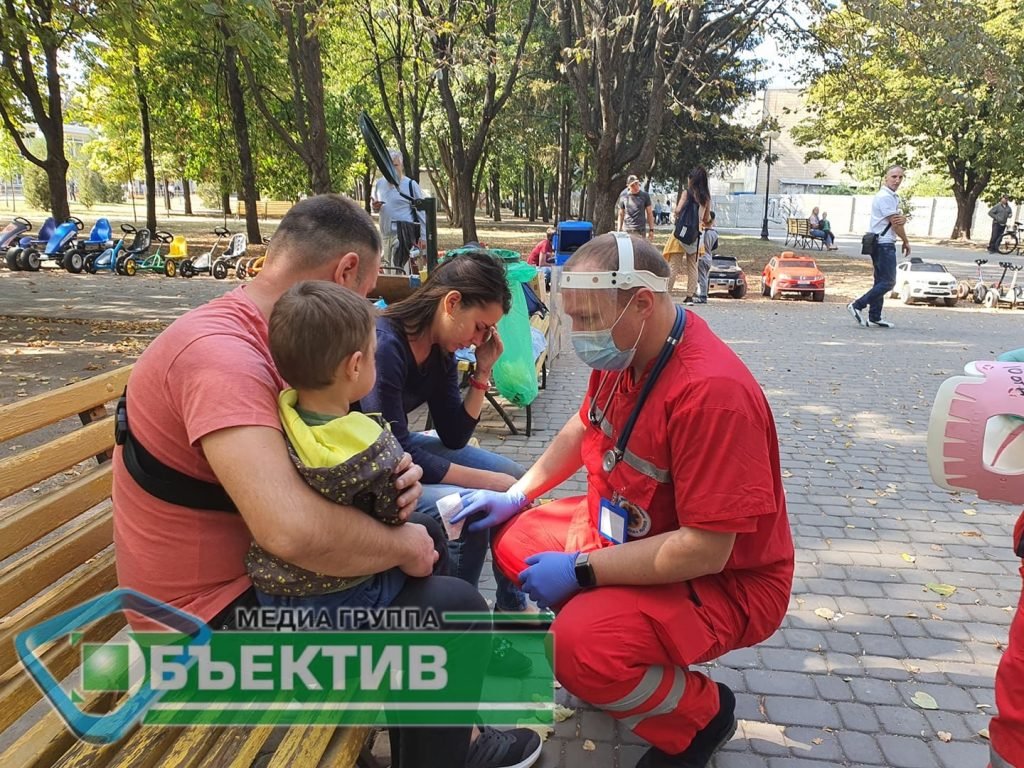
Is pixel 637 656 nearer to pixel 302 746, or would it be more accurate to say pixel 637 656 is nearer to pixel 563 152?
pixel 302 746

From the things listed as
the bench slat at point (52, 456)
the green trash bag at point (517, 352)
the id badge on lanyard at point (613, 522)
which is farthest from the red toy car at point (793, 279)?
the bench slat at point (52, 456)

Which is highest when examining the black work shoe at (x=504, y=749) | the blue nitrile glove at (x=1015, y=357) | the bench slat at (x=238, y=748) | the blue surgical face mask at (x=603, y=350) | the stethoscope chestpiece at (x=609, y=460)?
the blue nitrile glove at (x=1015, y=357)

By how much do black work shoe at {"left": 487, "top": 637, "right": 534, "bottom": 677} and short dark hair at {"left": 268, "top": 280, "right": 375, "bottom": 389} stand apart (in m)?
1.48

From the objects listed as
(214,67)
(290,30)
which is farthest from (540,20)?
(290,30)

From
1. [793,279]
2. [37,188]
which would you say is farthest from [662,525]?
[37,188]

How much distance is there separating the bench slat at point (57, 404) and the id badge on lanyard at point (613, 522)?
1.67 meters

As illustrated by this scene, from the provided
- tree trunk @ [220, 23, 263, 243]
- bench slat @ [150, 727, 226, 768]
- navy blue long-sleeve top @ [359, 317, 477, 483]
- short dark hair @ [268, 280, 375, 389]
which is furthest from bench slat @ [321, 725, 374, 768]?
tree trunk @ [220, 23, 263, 243]

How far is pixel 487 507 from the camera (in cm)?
264

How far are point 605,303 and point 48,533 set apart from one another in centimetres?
172

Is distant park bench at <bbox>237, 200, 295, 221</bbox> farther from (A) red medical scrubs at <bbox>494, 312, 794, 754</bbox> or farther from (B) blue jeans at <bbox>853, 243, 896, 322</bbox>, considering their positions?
(A) red medical scrubs at <bbox>494, 312, 794, 754</bbox>

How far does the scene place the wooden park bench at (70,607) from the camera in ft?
5.26

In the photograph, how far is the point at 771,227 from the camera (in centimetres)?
4875

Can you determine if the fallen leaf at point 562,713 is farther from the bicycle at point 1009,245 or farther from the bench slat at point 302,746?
the bicycle at point 1009,245

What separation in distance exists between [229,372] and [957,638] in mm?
3091
